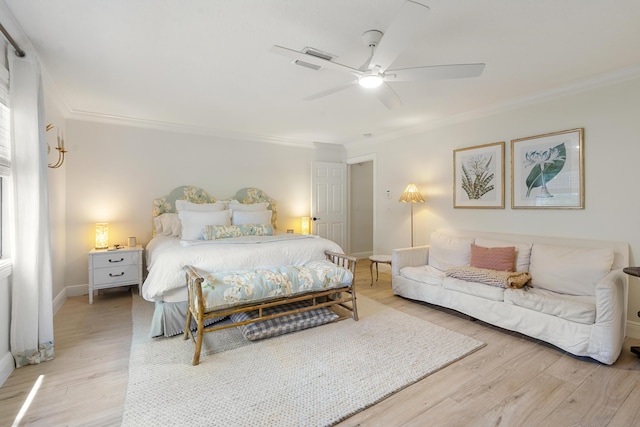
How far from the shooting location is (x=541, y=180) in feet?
10.8

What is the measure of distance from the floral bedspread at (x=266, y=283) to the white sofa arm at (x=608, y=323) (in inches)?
75.3

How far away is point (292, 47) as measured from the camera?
2.34 metres

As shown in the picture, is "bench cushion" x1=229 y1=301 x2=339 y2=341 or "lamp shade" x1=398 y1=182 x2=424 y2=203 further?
"lamp shade" x1=398 y1=182 x2=424 y2=203

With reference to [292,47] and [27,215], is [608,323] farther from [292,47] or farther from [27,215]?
[27,215]

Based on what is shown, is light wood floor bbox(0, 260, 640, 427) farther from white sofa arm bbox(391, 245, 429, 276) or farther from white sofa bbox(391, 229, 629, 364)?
white sofa arm bbox(391, 245, 429, 276)

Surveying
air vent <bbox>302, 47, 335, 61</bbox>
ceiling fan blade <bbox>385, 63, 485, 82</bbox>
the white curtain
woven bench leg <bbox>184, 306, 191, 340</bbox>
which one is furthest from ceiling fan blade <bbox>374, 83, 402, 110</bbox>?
the white curtain

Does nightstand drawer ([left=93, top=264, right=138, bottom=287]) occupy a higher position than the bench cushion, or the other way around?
nightstand drawer ([left=93, top=264, right=138, bottom=287])

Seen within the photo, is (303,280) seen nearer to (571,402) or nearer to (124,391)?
(124,391)

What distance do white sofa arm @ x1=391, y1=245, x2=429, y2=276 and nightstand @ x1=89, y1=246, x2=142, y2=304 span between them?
3.24 m

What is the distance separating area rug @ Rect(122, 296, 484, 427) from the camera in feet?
5.67

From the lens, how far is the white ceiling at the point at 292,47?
6.20 ft

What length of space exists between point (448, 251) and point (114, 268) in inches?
→ 163

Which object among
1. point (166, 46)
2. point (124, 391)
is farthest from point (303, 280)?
Result: point (166, 46)

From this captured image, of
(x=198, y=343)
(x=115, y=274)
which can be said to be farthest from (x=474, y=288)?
(x=115, y=274)
